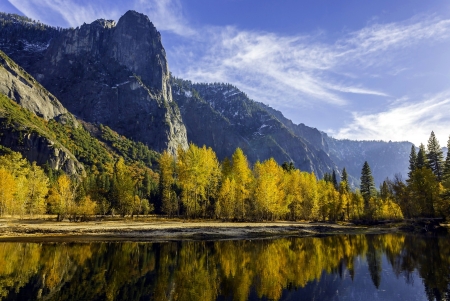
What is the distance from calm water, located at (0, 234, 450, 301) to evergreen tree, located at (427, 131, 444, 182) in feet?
199

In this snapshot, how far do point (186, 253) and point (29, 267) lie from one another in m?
12.9

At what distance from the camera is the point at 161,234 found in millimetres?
44562

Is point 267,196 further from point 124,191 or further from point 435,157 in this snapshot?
point 435,157

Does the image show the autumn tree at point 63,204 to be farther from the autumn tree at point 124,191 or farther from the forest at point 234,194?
the autumn tree at point 124,191

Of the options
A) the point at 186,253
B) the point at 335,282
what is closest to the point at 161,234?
the point at 186,253

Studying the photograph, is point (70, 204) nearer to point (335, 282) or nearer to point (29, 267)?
point (29, 267)

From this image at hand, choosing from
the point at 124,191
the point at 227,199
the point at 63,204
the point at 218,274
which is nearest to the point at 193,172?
the point at 227,199

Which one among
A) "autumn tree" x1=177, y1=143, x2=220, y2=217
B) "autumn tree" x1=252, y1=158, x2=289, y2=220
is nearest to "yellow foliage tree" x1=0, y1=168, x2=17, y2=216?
"autumn tree" x1=177, y1=143, x2=220, y2=217

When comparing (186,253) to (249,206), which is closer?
(186,253)

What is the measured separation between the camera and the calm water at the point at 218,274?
52.7 ft

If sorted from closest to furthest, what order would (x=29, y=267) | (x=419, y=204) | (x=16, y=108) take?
(x=29, y=267) → (x=419, y=204) → (x=16, y=108)

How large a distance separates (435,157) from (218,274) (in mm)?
84121

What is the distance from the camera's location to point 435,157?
266 feet

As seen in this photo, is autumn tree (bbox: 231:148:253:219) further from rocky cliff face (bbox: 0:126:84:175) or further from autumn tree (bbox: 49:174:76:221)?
rocky cliff face (bbox: 0:126:84:175)
